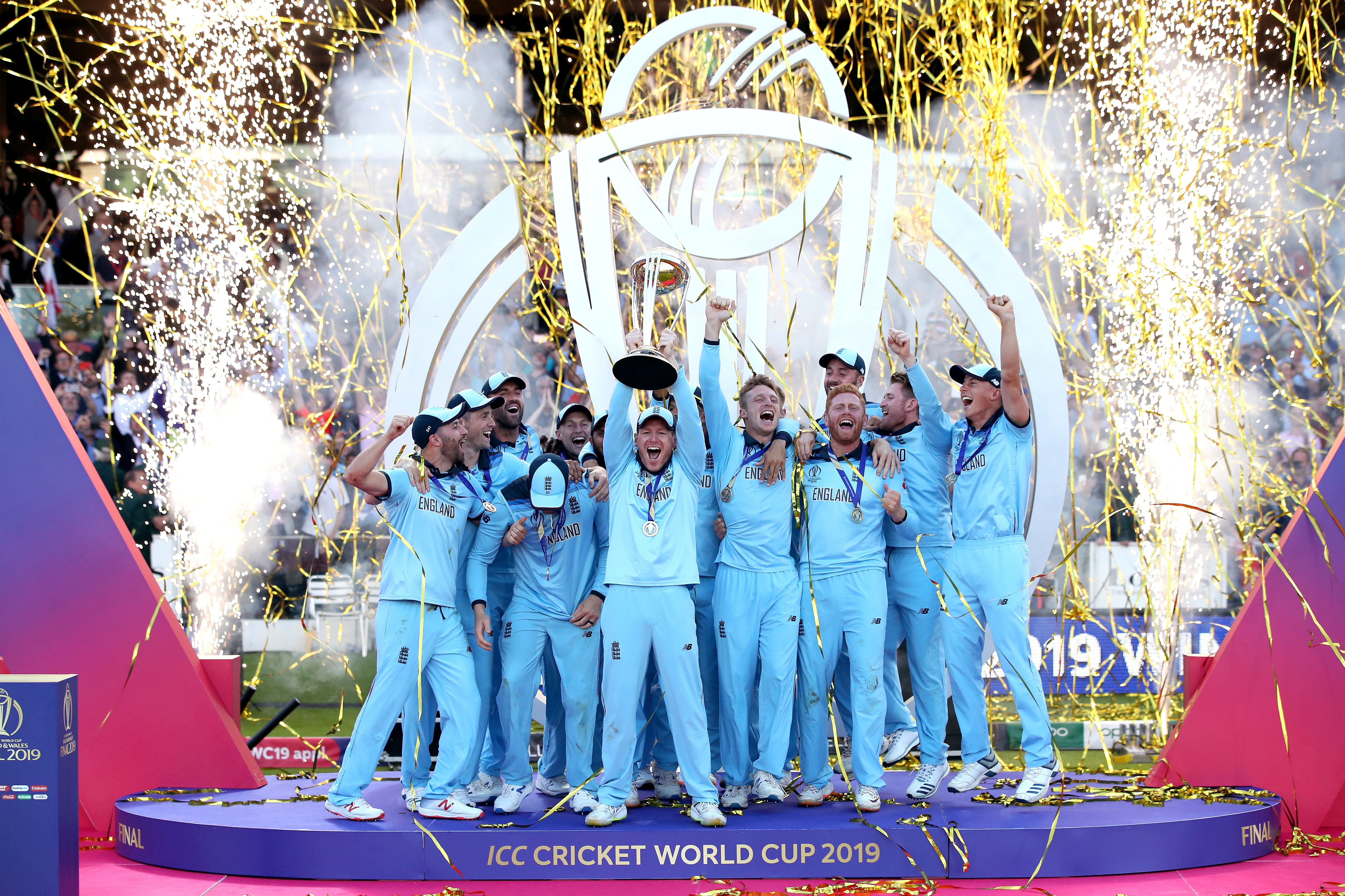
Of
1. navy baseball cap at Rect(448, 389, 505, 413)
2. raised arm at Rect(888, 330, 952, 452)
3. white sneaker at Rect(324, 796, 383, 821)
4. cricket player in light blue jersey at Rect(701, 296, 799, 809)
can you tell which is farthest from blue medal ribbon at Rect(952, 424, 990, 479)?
white sneaker at Rect(324, 796, 383, 821)

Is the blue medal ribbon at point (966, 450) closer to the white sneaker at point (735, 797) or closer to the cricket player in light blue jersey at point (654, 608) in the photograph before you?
the cricket player in light blue jersey at point (654, 608)

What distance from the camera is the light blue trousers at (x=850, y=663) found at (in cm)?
474

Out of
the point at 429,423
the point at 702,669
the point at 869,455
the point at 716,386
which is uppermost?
the point at 716,386

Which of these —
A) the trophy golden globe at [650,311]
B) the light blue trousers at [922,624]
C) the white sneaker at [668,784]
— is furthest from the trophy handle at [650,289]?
the white sneaker at [668,784]

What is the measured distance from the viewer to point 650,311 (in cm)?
520

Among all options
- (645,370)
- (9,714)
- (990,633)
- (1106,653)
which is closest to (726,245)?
(645,370)

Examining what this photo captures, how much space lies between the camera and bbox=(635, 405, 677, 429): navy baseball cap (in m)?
4.71

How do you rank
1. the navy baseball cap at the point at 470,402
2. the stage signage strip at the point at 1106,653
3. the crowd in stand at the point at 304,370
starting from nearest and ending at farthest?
1. the navy baseball cap at the point at 470,402
2. the stage signage strip at the point at 1106,653
3. the crowd in stand at the point at 304,370

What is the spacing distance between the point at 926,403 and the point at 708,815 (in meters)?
2.14

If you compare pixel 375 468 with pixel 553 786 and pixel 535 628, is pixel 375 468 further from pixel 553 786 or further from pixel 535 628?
pixel 553 786

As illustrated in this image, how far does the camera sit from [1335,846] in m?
4.83

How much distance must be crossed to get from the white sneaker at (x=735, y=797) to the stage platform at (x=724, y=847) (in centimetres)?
20

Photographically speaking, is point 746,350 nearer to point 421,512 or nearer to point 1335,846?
point 421,512

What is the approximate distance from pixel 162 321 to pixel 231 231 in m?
1.12
